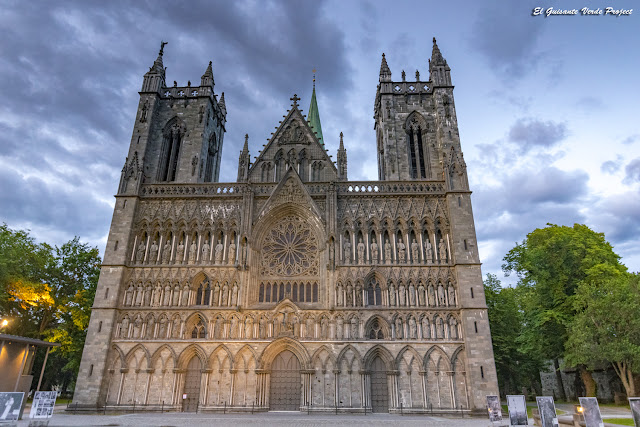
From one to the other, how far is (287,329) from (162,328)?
26.5 ft

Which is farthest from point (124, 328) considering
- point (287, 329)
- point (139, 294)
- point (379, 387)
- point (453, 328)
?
point (453, 328)

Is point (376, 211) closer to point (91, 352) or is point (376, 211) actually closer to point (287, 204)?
point (287, 204)

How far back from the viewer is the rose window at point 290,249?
28.8 meters

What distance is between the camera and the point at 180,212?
1200 inches

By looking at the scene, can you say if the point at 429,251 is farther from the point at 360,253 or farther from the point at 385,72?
the point at 385,72

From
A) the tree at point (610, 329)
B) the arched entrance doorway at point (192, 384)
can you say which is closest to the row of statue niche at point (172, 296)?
the arched entrance doorway at point (192, 384)

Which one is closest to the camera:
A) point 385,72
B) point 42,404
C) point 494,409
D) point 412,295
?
point 494,409

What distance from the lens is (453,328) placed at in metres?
26.4

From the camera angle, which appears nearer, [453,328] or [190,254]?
[453,328]

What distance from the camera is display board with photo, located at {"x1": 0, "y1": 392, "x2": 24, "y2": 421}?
48.8ft

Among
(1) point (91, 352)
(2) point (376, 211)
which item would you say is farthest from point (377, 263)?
(1) point (91, 352)

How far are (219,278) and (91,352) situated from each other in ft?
29.1

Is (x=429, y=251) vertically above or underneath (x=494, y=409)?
above

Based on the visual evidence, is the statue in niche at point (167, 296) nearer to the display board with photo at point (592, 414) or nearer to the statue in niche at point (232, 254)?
the statue in niche at point (232, 254)
